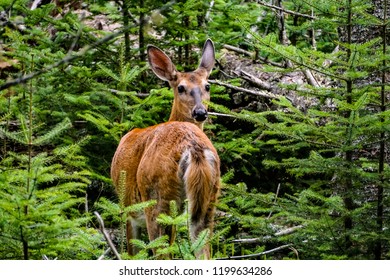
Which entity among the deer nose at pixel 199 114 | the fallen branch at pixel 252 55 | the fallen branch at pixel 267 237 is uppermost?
the deer nose at pixel 199 114

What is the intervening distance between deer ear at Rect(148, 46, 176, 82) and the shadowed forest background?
18 centimetres

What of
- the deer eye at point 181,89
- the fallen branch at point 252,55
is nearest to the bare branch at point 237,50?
the fallen branch at point 252,55

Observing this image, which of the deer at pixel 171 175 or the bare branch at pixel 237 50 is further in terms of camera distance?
the bare branch at pixel 237 50

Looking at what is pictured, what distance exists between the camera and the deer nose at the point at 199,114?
7.68 m

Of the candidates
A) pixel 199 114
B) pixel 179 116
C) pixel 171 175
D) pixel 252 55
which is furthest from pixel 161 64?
pixel 171 175

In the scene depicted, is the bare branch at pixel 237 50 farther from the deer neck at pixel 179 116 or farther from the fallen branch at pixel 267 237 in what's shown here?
the fallen branch at pixel 267 237

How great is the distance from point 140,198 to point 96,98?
7.82 feet

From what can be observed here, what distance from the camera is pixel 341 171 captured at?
560 cm

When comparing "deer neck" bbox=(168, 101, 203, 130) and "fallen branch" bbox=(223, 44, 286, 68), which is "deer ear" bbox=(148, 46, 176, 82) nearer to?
"deer neck" bbox=(168, 101, 203, 130)

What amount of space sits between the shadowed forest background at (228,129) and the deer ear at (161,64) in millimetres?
178

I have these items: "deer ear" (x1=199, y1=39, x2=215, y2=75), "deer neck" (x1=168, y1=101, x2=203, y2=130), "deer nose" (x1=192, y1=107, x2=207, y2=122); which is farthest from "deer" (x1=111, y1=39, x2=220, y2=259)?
"deer ear" (x1=199, y1=39, x2=215, y2=75)

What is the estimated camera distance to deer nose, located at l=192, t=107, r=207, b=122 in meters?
7.68

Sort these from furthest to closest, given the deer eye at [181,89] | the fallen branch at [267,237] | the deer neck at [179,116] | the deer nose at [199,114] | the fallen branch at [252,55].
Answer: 1. the fallen branch at [252,55]
2. the deer eye at [181,89]
3. the deer neck at [179,116]
4. the deer nose at [199,114]
5. the fallen branch at [267,237]

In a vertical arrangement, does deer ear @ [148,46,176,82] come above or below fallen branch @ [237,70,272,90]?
above
